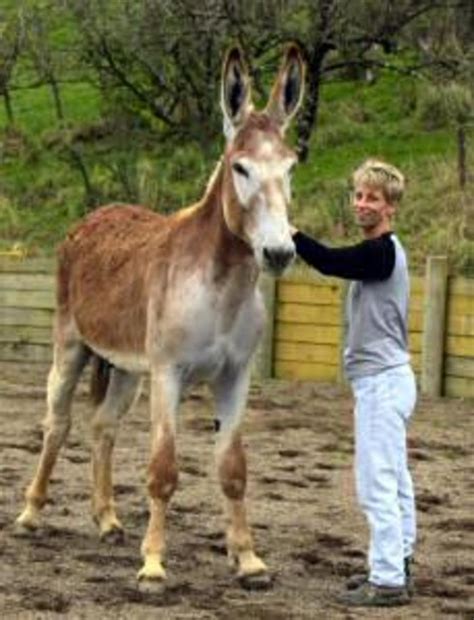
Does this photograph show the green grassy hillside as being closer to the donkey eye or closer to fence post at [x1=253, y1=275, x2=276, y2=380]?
fence post at [x1=253, y1=275, x2=276, y2=380]

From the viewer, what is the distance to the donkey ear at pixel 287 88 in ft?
20.1

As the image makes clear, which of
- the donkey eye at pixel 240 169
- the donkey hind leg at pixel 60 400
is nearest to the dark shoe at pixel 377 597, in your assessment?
the donkey eye at pixel 240 169

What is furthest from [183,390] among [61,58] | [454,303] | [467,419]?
[61,58]

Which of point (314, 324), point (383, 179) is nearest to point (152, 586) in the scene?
point (383, 179)

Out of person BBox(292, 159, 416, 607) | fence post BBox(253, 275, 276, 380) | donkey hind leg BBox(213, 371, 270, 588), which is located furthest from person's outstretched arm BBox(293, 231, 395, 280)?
fence post BBox(253, 275, 276, 380)

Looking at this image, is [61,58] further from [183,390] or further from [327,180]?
[183,390]

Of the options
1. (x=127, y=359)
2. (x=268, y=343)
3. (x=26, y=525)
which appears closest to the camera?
(x=127, y=359)

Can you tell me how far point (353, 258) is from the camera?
5.80m

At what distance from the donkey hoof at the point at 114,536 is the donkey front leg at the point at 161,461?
78 centimetres

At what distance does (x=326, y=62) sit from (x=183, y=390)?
17.6 meters

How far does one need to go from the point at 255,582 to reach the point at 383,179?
1.77m

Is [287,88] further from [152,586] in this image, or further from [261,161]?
[152,586]

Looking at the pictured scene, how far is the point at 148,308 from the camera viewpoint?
254 inches

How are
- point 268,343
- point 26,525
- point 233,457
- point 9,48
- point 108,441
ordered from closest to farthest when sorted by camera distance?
point 233,457 → point 26,525 → point 108,441 → point 268,343 → point 9,48
